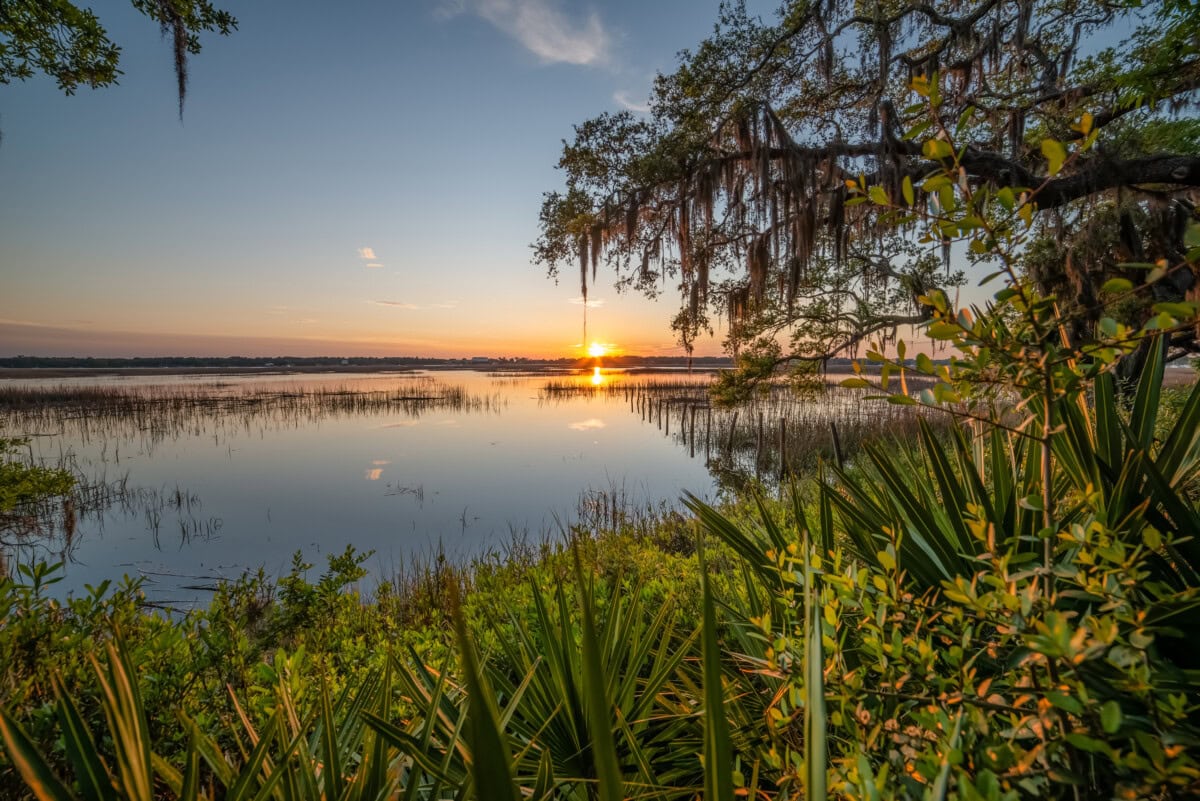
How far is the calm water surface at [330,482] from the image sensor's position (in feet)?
29.4

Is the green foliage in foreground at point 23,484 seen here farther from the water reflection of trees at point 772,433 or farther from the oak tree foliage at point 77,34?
the water reflection of trees at point 772,433

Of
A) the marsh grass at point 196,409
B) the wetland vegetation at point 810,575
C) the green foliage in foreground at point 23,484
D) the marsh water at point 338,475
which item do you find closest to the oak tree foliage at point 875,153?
the wetland vegetation at point 810,575

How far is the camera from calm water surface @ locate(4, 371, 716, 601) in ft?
29.4

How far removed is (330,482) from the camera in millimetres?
13094

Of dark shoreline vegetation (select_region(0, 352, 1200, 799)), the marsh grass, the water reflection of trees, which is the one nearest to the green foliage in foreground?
dark shoreline vegetation (select_region(0, 352, 1200, 799))

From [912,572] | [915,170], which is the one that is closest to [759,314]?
[915,170]

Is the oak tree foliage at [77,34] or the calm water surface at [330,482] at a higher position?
the oak tree foliage at [77,34]

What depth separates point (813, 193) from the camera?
803cm

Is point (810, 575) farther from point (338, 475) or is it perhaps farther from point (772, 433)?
point (772, 433)

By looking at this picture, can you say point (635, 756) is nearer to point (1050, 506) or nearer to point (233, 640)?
point (1050, 506)

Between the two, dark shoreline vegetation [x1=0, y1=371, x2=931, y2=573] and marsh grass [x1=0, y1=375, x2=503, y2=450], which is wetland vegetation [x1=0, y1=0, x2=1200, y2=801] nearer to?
dark shoreline vegetation [x1=0, y1=371, x2=931, y2=573]

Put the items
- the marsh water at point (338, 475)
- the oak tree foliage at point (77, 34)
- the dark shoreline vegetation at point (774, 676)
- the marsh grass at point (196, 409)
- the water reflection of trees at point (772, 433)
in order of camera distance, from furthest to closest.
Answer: the marsh grass at point (196, 409), the water reflection of trees at point (772, 433), the marsh water at point (338, 475), the oak tree foliage at point (77, 34), the dark shoreline vegetation at point (774, 676)

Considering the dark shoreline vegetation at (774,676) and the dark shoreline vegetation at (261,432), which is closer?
the dark shoreline vegetation at (774,676)

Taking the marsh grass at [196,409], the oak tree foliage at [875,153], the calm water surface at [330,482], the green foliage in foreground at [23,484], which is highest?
the oak tree foliage at [875,153]
